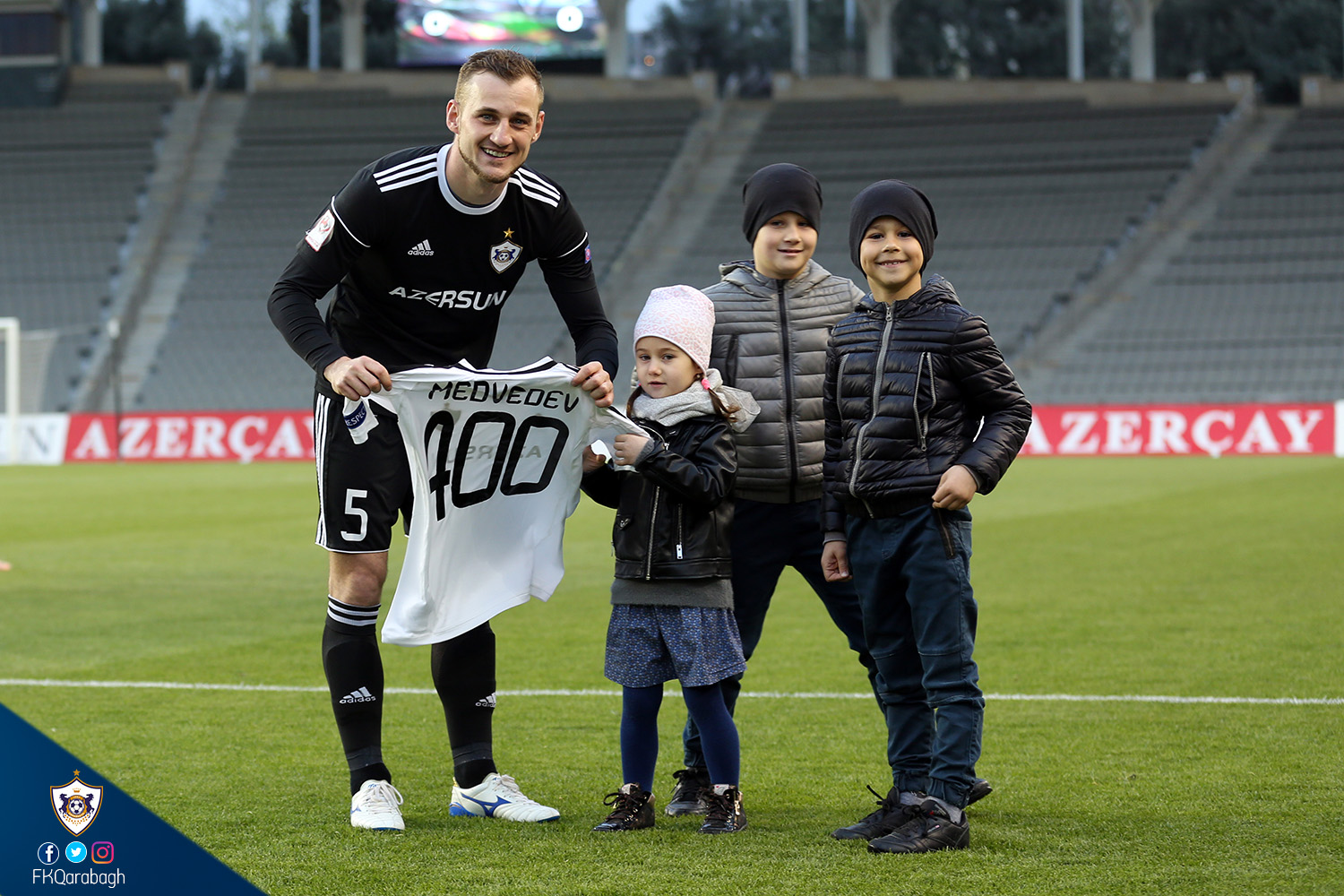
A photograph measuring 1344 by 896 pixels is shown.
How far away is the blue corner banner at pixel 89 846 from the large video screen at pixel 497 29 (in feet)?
121

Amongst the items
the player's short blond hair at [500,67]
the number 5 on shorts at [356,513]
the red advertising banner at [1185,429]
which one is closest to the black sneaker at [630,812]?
the number 5 on shorts at [356,513]

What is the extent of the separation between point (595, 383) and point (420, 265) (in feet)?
1.87

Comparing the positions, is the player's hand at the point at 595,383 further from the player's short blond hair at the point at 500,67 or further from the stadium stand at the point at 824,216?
the stadium stand at the point at 824,216

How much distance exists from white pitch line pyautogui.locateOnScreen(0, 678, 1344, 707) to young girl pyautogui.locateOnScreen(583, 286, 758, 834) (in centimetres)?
206

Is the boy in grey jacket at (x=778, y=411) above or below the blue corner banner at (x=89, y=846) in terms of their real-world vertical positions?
above

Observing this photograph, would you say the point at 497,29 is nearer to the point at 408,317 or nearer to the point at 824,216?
the point at 824,216

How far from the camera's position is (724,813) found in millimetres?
4027

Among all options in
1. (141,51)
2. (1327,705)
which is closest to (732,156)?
(141,51)

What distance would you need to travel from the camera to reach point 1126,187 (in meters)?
34.0

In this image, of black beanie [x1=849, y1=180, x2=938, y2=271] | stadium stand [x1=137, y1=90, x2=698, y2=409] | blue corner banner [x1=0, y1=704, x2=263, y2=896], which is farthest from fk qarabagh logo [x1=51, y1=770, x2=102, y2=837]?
stadium stand [x1=137, y1=90, x2=698, y2=409]

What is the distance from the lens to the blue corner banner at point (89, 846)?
8.67 feet

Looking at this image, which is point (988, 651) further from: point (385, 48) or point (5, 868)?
point (385, 48)

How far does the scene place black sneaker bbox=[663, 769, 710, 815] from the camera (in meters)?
4.32

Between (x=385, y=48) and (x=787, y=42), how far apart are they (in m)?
13.8
